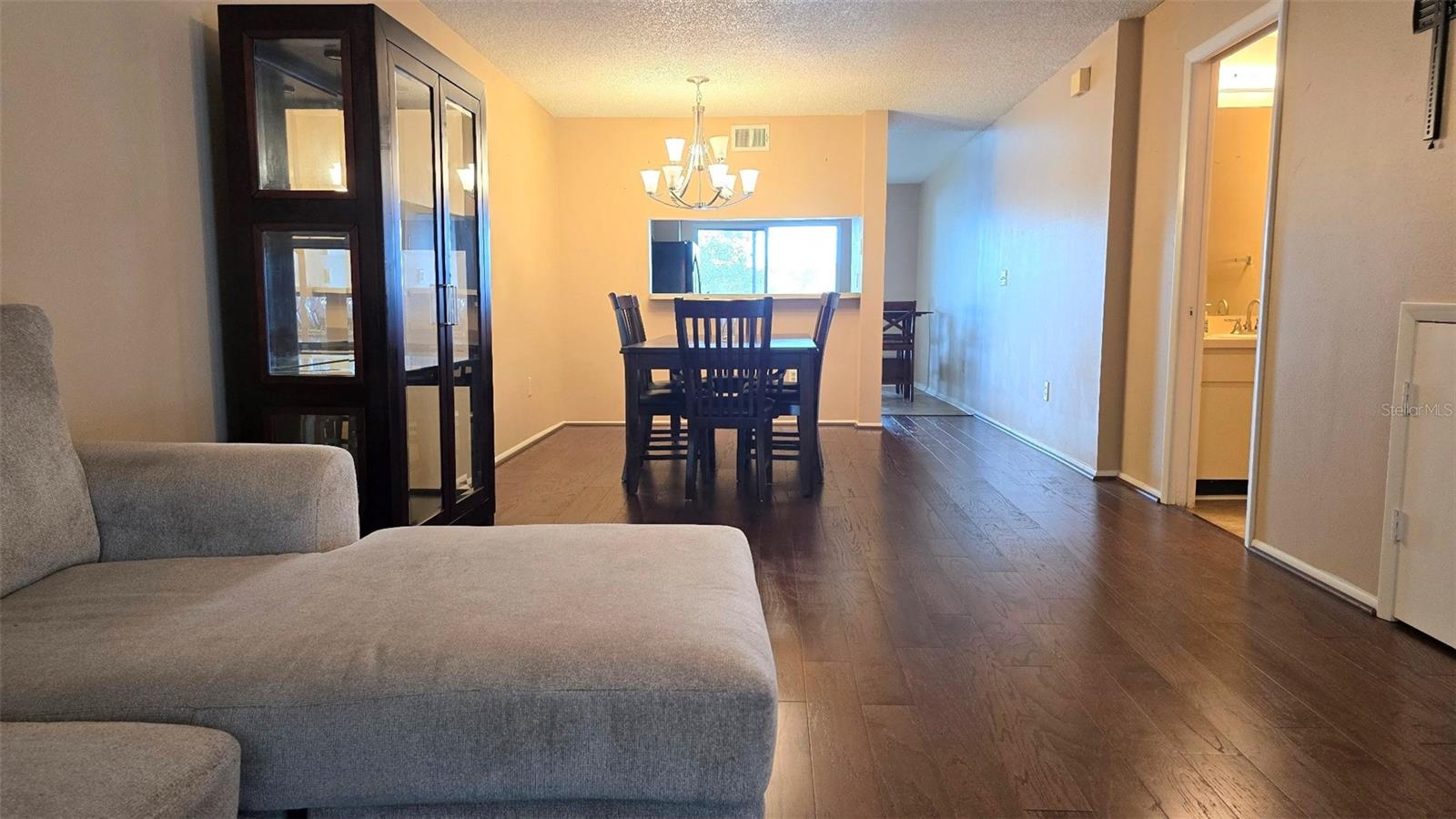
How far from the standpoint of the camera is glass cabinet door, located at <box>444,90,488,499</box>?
298 centimetres

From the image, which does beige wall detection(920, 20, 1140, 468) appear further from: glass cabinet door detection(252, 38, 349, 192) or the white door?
glass cabinet door detection(252, 38, 349, 192)

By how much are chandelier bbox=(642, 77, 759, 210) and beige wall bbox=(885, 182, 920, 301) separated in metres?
4.23

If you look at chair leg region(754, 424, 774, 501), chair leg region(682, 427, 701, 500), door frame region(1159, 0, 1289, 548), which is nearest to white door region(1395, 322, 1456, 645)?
door frame region(1159, 0, 1289, 548)

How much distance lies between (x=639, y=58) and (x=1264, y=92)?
3340 millimetres

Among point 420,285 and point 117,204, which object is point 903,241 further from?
point 117,204

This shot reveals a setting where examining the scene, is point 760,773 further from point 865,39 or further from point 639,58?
point 639,58

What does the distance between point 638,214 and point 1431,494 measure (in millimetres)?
5126

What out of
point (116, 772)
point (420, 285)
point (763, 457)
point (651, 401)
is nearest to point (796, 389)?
point (763, 457)

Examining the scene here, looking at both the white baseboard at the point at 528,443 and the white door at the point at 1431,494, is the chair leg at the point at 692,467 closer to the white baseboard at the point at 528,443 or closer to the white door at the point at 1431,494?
the white baseboard at the point at 528,443

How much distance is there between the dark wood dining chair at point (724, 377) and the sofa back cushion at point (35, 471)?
2.42 metres

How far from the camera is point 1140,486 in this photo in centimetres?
406

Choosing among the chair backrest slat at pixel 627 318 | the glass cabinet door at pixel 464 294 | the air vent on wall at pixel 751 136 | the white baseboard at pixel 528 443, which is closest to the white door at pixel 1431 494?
the glass cabinet door at pixel 464 294

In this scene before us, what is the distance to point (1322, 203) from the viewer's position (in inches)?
105

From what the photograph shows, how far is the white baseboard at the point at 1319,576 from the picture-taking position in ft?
8.05
